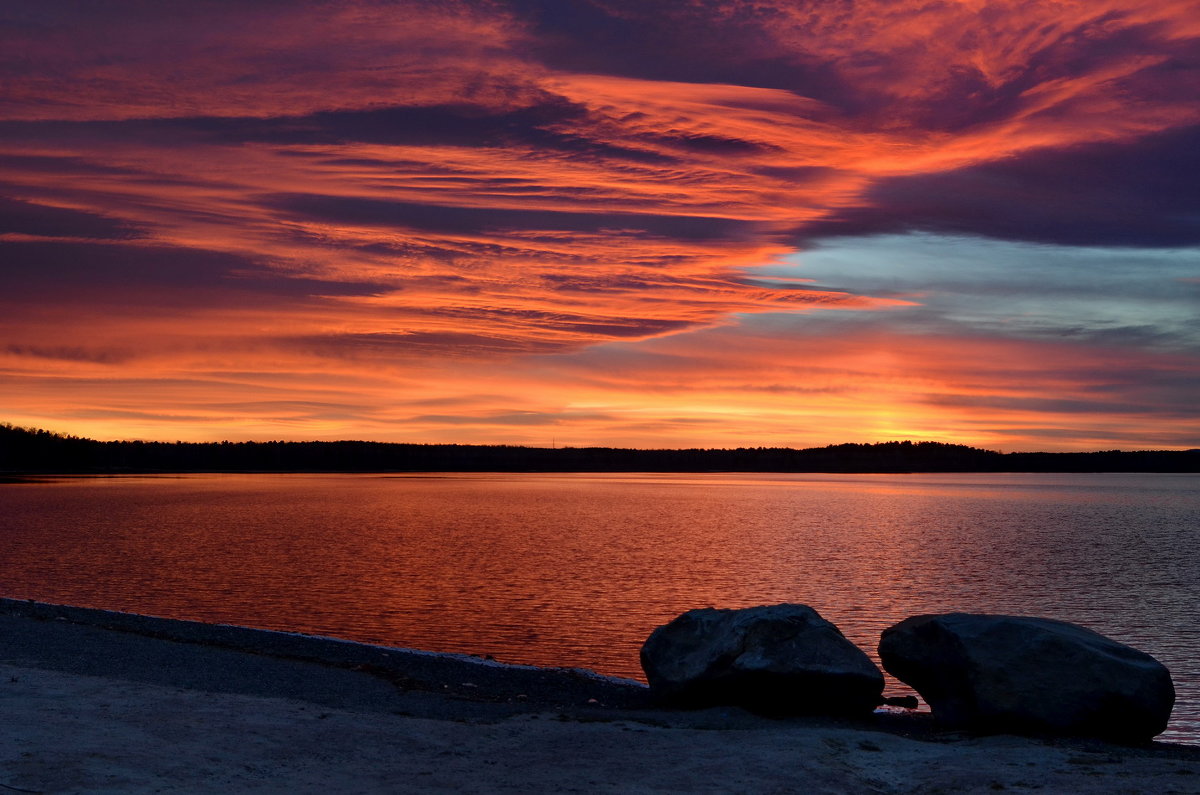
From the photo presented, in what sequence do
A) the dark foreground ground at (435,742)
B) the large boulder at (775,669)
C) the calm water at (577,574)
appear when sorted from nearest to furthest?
the dark foreground ground at (435,742) → the large boulder at (775,669) → the calm water at (577,574)

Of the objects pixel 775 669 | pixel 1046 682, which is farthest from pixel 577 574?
pixel 1046 682

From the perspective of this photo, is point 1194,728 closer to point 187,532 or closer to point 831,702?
point 831,702

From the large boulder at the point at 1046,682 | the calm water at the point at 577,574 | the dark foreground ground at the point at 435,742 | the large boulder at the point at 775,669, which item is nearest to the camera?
the dark foreground ground at the point at 435,742

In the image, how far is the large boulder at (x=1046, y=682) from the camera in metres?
16.8

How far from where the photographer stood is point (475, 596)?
37.4 m

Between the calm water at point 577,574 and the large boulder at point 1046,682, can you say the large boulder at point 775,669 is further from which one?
the calm water at point 577,574

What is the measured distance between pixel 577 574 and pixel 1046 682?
2957cm

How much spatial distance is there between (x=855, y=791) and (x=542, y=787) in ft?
13.2

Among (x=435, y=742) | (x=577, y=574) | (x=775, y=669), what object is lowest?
(x=577, y=574)

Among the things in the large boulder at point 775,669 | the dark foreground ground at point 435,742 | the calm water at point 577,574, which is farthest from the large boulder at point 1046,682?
the calm water at point 577,574

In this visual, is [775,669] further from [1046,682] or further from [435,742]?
[435,742]

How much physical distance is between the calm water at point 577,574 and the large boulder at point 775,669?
563cm

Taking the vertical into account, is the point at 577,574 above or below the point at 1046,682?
below

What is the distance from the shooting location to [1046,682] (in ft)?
55.7
